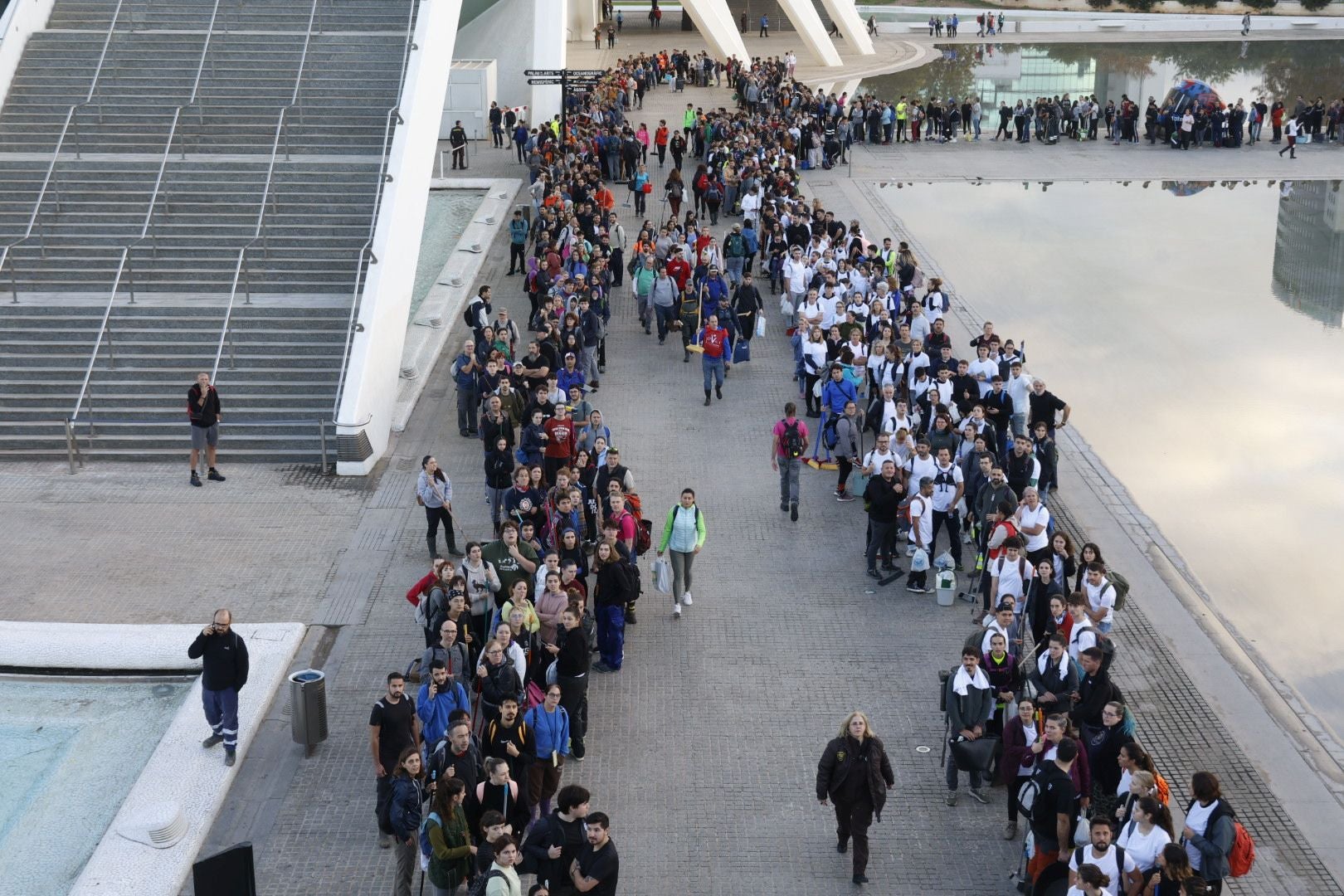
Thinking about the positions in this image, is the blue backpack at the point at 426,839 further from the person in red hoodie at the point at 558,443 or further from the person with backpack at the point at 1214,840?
the person in red hoodie at the point at 558,443

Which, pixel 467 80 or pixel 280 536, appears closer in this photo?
pixel 280 536

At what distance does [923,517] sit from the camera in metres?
14.4

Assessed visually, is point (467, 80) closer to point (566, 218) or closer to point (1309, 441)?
point (566, 218)

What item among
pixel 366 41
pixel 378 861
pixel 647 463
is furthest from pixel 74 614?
pixel 366 41

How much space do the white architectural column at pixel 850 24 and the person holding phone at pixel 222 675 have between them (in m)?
48.8

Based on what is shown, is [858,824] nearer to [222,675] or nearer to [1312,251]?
[222,675]

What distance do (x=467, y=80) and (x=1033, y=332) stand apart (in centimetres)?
2022

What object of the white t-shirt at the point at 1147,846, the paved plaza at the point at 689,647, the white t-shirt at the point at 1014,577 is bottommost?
the paved plaza at the point at 689,647

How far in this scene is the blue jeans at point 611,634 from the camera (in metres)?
12.9

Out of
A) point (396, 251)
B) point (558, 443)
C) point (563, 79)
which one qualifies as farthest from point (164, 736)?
point (563, 79)

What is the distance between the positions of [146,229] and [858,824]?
15.1 meters

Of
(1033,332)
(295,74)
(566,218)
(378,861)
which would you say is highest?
(295,74)

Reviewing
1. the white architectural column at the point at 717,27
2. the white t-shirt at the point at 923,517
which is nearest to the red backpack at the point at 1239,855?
the white t-shirt at the point at 923,517

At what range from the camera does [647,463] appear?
17922 mm
